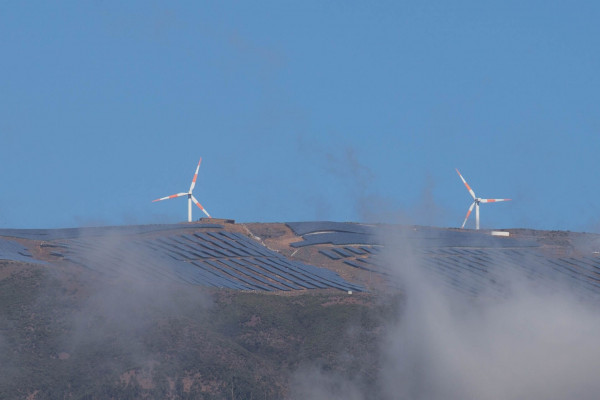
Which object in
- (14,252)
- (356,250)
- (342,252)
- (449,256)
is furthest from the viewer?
(449,256)

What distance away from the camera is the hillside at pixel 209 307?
77.2 meters

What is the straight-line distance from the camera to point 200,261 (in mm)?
110875

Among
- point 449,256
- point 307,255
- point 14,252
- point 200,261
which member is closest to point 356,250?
point 307,255

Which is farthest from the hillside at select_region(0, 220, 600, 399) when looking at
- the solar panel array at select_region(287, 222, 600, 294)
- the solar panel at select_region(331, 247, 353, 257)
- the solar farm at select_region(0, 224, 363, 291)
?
the solar panel array at select_region(287, 222, 600, 294)

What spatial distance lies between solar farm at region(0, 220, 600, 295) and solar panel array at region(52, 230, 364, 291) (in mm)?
125

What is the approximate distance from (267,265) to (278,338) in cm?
2542

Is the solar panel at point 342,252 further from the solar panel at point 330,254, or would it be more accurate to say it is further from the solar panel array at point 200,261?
the solar panel array at point 200,261

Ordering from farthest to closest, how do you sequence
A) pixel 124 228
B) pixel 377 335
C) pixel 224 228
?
pixel 224 228 < pixel 124 228 < pixel 377 335

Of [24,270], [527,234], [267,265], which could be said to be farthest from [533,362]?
[527,234]

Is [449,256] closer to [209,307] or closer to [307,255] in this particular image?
[307,255]

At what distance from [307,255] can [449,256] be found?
61.6 feet

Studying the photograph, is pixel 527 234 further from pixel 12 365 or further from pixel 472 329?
pixel 12 365

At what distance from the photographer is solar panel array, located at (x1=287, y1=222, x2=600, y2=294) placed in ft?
389

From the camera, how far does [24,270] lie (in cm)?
9150
